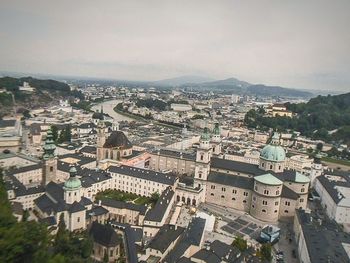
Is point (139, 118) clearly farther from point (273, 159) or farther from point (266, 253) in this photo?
point (266, 253)

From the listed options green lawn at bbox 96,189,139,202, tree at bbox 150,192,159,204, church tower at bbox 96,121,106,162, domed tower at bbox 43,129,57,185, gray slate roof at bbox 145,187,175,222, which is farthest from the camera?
church tower at bbox 96,121,106,162

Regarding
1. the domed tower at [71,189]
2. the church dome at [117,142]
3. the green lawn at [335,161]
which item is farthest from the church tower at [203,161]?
the green lawn at [335,161]

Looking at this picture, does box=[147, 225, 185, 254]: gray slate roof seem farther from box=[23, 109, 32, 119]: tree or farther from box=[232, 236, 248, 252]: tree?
box=[23, 109, 32, 119]: tree

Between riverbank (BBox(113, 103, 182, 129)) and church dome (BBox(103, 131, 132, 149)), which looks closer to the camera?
church dome (BBox(103, 131, 132, 149))

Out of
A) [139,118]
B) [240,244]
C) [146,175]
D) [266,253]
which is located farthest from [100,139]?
[139,118]

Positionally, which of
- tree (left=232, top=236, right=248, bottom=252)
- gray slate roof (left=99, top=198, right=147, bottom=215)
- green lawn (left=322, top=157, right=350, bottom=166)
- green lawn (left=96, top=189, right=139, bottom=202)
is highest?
gray slate roof (left=99, top=198, right=147, bottom=215)

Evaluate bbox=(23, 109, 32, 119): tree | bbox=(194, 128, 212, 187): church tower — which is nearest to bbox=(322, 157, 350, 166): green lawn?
bbox=(194, 128, 212, 187): church tower

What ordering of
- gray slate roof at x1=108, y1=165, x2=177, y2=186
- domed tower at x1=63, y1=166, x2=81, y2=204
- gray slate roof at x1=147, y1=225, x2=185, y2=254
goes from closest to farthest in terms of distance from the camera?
1. gray slate roof at x1=147, y1=225, x2=185, y2=254
2. domed tower at x1=63, y1=166, x2=81, y2=204
3. gray slate roof at x1=108, y1=165, x2=177, y2=186

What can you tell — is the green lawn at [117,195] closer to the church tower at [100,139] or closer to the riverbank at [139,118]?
the church tower at [100,139]

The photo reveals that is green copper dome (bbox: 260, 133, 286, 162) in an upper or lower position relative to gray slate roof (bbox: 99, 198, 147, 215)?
upper

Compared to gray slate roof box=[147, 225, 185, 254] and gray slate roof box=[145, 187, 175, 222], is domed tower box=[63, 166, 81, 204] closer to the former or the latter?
gray slate roof box=[145, 187, 175, 222]
